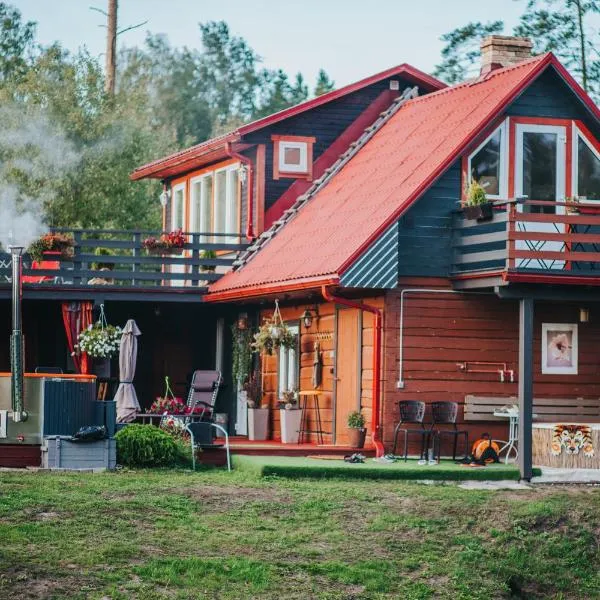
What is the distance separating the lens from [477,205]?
20016 millimetres

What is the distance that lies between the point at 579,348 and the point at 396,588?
25.6 feet

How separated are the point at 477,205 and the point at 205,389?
530 centimetres

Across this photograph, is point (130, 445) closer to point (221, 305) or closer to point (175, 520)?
point (175, 520)

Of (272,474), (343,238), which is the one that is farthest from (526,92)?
(272,474)

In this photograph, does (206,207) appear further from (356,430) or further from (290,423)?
(356,430)

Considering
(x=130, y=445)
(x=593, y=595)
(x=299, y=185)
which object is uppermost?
(x=299, y=185)

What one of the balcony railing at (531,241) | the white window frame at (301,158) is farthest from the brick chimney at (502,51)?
the white window frame at (301,158)

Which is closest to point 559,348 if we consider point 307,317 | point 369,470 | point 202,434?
point 307,317

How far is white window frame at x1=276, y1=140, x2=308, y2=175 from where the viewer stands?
26297 millimetres

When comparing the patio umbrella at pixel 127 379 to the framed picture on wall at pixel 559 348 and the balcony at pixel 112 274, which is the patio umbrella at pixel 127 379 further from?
the framed picture on wall at pixel 559 348

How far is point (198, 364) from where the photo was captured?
28016 mm

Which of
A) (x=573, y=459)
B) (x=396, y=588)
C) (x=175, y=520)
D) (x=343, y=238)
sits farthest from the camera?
(x=343, y=238)

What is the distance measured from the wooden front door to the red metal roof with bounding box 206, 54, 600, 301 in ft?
3.29

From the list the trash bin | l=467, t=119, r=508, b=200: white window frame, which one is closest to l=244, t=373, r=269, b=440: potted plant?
the trash bin
